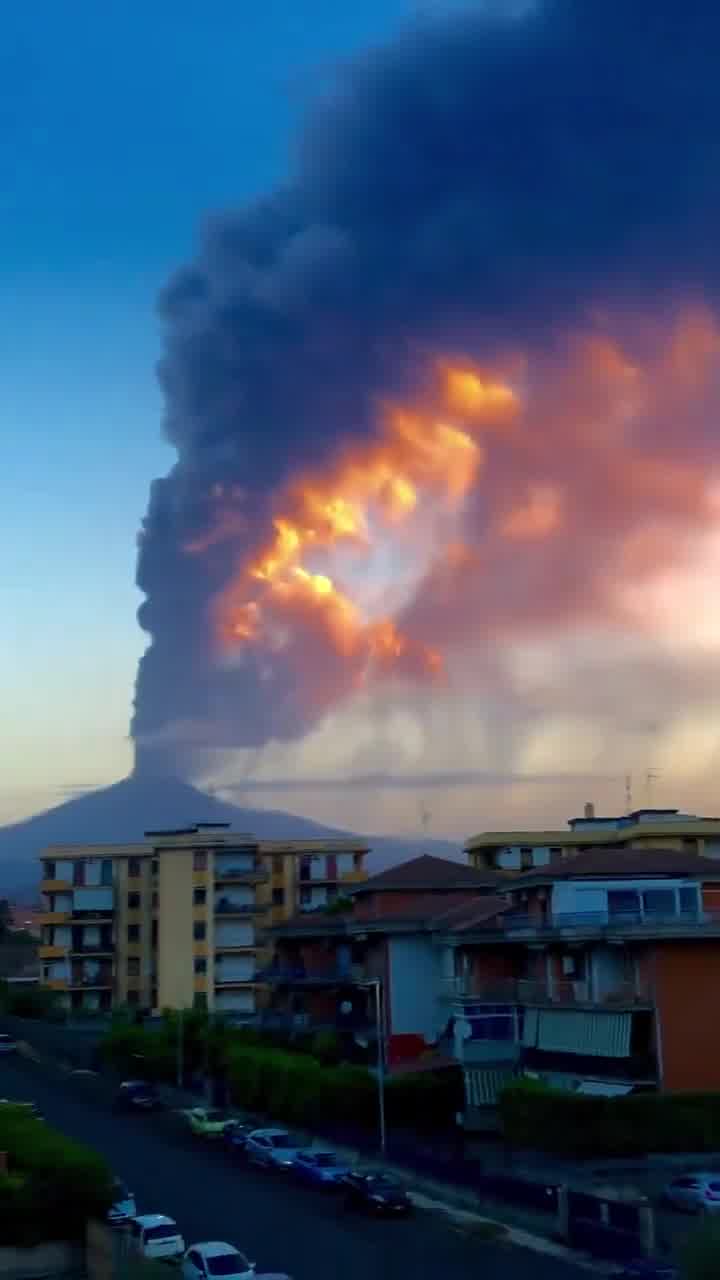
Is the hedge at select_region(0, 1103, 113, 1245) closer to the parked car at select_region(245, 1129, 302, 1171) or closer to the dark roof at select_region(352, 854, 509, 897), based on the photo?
the parked car at select_region(245, 1129, 302, 1171)

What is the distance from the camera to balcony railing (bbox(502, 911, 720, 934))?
43.3 meters

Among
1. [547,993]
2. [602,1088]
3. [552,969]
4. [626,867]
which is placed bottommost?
[602,1088]

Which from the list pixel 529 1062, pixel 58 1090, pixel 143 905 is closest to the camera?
pixel 529 1062

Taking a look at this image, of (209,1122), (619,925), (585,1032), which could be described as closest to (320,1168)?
(585,1032)

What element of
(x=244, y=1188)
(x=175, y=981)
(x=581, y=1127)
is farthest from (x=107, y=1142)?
(x=175, y=981)

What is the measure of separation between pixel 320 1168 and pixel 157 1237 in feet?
33.6

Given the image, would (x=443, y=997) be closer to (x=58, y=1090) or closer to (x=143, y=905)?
(x=58, y=1090)

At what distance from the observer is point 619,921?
44.8m

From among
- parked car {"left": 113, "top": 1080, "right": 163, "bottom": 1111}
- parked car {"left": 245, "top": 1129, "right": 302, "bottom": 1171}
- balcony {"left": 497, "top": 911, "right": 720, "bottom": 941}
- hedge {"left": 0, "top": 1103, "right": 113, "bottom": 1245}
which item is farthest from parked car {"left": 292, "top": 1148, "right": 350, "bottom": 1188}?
parked car {"left": 113, "top": 1080, "right": 163, "bottom": 1111}

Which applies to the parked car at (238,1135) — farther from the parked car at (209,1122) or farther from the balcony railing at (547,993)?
the balcony railing at (547,993)

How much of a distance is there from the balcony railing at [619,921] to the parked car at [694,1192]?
7.68m

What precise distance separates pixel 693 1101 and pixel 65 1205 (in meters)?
18.5

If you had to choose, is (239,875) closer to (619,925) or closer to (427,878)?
(427,878)

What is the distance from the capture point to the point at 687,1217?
34125 mm
